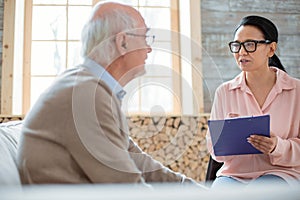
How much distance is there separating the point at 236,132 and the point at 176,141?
1.74 metres

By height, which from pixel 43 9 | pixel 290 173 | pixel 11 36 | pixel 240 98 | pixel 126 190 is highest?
pixel 43 9

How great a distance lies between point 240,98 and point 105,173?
981 mm

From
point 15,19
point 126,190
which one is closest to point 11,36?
point 15,19

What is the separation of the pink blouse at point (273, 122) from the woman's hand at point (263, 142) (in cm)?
3

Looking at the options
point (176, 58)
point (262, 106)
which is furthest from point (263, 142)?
point (176, 58)

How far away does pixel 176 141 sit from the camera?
3.36 meters

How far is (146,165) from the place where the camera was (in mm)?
1550

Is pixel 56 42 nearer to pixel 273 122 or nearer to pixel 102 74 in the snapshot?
pixel 273 122

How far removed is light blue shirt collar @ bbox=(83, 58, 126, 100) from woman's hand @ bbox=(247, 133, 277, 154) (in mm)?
618

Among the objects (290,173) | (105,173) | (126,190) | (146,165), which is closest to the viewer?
(126,190)

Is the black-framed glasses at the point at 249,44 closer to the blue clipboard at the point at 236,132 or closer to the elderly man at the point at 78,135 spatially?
the blue clipboard at the point at 236,132

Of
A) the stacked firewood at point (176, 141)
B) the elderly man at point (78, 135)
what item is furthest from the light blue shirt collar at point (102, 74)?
the stacked firewood at point (176, 141)

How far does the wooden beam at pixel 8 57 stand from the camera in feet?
11.0

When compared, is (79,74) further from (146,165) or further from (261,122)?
(261,122)
